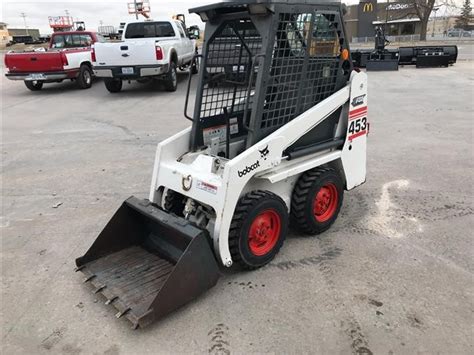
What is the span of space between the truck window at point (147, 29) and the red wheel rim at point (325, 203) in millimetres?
10284

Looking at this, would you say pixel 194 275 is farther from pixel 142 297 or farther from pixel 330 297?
pixel 330 297

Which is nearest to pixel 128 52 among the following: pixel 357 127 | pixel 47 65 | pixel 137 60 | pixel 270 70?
pixel 137 60

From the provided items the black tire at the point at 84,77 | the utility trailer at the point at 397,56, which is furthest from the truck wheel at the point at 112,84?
the utility trailer at the point at 397,56

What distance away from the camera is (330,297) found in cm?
291

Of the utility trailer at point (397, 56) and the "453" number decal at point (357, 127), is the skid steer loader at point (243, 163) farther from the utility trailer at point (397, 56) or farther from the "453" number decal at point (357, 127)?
the utility trailer at point (397, 56)

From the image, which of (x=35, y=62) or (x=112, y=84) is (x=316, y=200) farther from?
(x=35, y=62)

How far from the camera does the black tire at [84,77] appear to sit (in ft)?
42.7

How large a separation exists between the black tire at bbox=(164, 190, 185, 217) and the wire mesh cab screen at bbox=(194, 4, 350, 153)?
492mm

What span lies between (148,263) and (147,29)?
10.8 meters

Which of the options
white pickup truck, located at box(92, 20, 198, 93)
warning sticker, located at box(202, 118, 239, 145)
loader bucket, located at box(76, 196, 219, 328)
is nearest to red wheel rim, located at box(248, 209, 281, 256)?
loader bucket, located at box(76, 196, 219, 328)

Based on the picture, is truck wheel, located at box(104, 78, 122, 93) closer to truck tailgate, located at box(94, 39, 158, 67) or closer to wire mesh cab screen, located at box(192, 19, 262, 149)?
truck tailgate, located at box(94, 39, 158, 67)

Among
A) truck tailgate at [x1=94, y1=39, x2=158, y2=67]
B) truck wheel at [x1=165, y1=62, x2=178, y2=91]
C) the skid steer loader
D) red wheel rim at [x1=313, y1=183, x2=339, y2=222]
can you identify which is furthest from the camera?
truck wheel at [x1=165, y1=62, x2=178, y2=91]

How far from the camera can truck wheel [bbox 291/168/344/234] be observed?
3541mm

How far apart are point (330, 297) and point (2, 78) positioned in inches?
715
